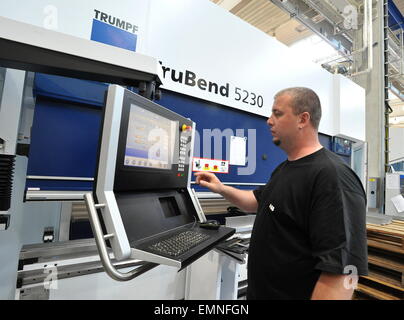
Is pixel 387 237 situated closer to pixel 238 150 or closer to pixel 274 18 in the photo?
pixel 238 150

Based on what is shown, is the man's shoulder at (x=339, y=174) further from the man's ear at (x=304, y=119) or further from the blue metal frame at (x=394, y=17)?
the blue metal frame at (x=394, y=17)

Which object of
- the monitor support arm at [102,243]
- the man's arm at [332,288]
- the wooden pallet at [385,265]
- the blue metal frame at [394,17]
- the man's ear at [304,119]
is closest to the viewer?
the monitor support arm at [102,243]

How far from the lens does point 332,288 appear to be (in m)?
0.79

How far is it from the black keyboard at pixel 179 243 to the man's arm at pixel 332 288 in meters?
0.44

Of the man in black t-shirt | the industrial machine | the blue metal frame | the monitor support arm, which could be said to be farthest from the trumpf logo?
the blue metal frame

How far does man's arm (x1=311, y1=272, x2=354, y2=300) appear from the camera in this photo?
0.79m

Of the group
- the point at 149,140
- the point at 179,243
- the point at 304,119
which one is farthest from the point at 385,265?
the point at 149,140

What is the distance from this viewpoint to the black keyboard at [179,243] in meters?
0.69

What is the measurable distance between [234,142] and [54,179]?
1279mm

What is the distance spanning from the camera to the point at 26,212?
1.20 m

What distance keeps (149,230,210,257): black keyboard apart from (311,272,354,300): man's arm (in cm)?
44

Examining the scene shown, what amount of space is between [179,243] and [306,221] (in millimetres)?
523

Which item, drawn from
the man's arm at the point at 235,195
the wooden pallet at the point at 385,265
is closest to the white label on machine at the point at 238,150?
the man's arm at the point at 235,195

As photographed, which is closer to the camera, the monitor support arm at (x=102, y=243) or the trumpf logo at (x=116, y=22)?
the monitor support arm at (x=102, y=243)
